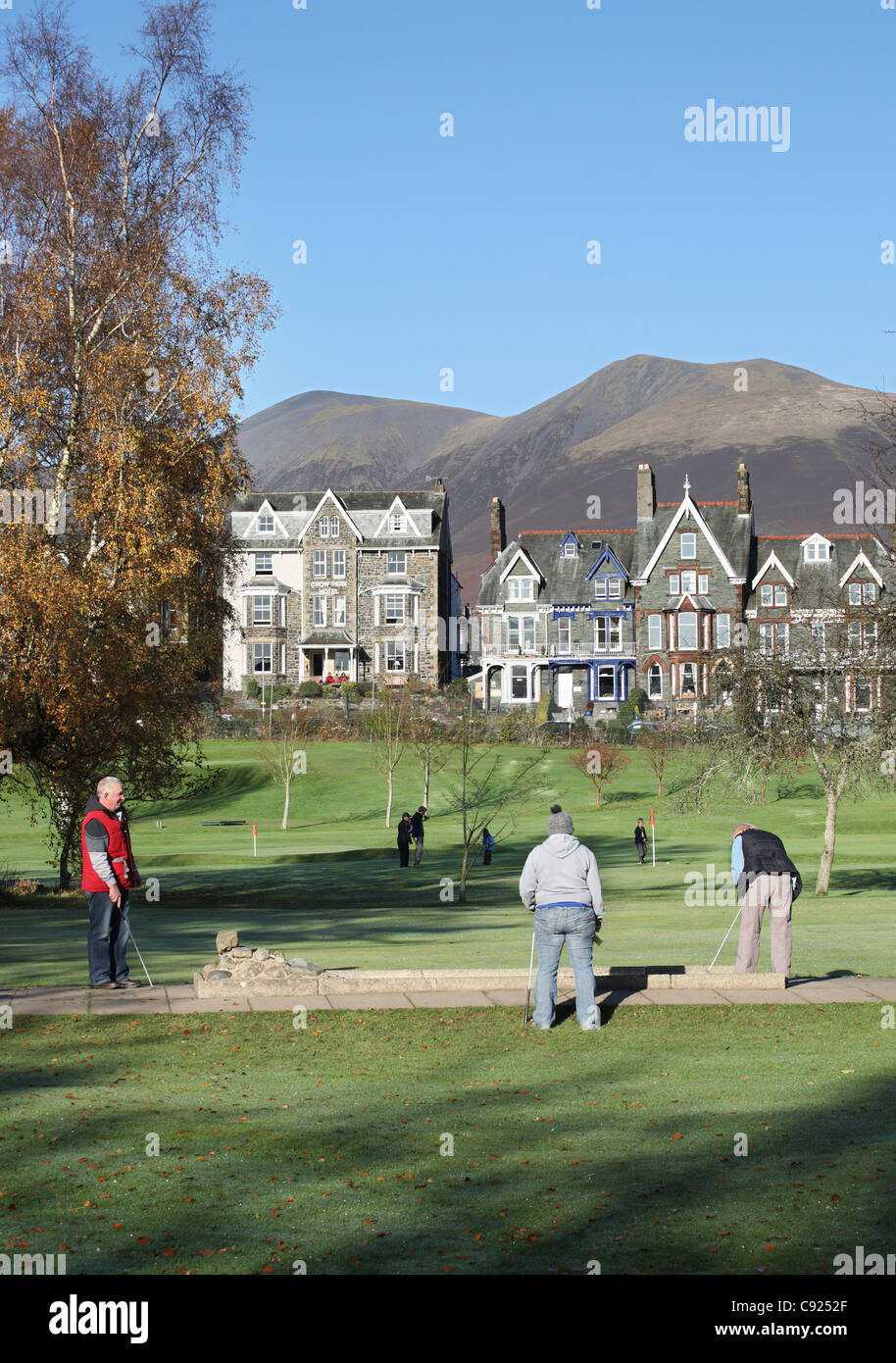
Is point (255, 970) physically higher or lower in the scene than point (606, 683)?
lower

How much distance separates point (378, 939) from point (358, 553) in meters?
71.1

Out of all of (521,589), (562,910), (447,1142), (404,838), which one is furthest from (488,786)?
(447,1142)

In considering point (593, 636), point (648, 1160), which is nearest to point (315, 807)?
point (593, 636)

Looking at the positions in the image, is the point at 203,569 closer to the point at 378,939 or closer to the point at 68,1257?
the point at 378,939

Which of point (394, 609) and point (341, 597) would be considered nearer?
point (394, 609)

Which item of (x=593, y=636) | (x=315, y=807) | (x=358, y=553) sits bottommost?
(x=315, y=807)

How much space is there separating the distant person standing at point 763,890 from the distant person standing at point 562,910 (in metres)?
3.12

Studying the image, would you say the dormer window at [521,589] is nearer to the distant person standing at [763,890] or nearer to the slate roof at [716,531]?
the slate roof at [716,531]

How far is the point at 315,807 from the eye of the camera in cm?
6419

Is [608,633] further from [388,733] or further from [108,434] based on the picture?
[108,434]

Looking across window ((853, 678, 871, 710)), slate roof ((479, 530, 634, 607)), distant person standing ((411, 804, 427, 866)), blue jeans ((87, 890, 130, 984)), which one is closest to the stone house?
slate roof ((479, 530, 634, 607))

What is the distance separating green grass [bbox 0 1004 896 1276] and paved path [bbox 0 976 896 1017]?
0.46 metres

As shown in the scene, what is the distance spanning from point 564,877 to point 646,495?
77.9 meters

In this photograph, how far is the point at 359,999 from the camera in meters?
14.1
